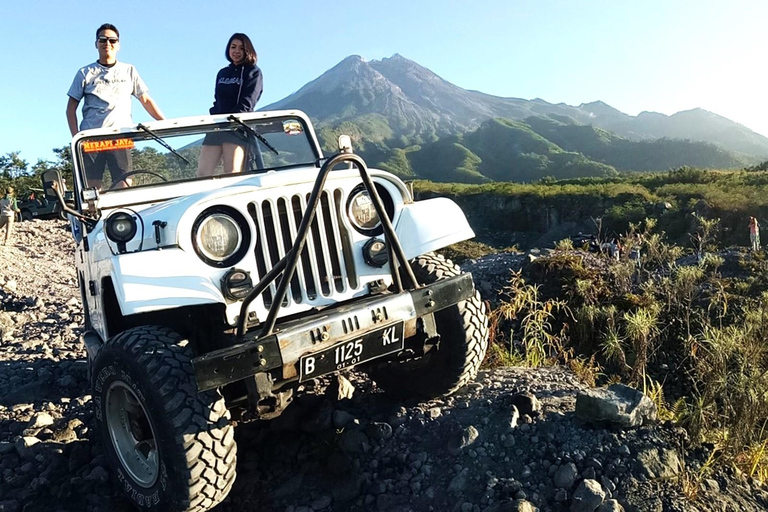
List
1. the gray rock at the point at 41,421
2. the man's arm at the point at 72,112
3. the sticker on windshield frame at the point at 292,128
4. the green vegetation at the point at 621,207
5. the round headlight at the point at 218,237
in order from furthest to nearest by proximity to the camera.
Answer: the green vegetation at the point at 621,207 → the man's arm at the point at 72,112 → the sticker on windshield frame at the point at 292,128 → the gray rock at the point at 41,421 → the round headlight at the point at 218,237

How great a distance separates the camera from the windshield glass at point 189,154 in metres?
4.20

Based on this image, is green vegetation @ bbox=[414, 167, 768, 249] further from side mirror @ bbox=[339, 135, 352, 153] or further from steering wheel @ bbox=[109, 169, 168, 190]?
steering wheel @ bbox=[109, 169, 168, 190]

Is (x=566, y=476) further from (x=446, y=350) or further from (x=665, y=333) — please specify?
(x=665, y=333)

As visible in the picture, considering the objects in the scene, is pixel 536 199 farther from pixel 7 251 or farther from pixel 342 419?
pixel 342 419

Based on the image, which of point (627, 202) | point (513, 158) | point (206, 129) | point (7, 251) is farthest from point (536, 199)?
point (513, 158)

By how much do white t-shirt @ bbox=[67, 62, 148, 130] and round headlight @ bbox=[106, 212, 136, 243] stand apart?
2.37 m

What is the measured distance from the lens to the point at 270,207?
3.01 meters

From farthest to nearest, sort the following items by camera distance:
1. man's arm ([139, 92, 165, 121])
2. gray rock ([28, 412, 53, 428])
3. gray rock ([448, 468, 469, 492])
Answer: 1. man's arm ([139, 92, 165, 121])
2. gray rock ([28, 412, 53, 428])
3. gray rock ([448, 468, 469, 492])

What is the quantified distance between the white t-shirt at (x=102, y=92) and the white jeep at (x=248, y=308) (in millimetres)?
1714

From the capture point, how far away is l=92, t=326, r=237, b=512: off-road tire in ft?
8.64

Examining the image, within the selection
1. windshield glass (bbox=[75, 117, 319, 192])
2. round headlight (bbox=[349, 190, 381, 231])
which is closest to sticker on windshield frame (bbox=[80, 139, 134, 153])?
windshield glass (bbox=[75, 117, 319, 192])

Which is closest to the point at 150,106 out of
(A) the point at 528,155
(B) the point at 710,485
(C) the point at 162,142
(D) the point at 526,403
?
(C) the point at 162,142

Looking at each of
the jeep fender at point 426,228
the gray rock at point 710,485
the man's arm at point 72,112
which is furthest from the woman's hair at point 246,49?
the gray rock at point 710,485

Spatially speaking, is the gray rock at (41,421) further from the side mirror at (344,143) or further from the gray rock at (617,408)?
the gray rock at (617,408)
